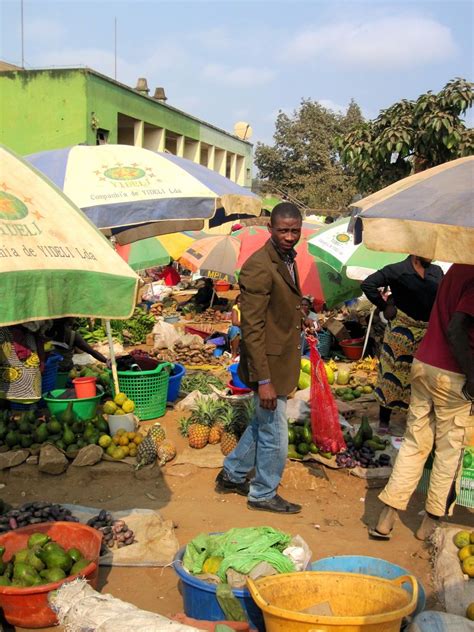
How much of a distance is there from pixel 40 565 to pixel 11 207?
6.41 ft

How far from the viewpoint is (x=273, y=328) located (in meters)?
4.31

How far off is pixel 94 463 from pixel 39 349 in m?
1.35

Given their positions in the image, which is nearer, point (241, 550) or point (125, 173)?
point (241, 550)

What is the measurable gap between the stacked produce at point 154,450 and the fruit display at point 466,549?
2.75 metres

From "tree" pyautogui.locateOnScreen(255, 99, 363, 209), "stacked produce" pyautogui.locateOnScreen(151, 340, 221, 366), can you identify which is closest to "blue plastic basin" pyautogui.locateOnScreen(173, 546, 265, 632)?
"stacked produce" pyautogui.locateOnScreen(151, 340, 221, 366)

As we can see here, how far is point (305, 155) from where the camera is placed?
36.5 metres

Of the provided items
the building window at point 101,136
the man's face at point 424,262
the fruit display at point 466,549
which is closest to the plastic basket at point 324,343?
the man's face at point 424,262

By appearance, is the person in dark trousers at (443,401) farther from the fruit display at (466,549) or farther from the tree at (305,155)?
the tree at (305,155)

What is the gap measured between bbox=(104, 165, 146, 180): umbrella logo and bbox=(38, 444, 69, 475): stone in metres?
2.45

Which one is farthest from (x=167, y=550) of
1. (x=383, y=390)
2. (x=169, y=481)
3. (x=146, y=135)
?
(x=146, y=135)

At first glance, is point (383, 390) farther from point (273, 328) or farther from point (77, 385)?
point (77, 385)

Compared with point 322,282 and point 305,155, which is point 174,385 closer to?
point 322,282

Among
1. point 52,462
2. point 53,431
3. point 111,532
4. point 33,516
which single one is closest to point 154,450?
point 52,462

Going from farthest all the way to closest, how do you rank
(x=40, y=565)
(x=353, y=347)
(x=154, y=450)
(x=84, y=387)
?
(x=353, y=347), (x=84, y=387), (x=154, y=450), (x=40, y=565)
